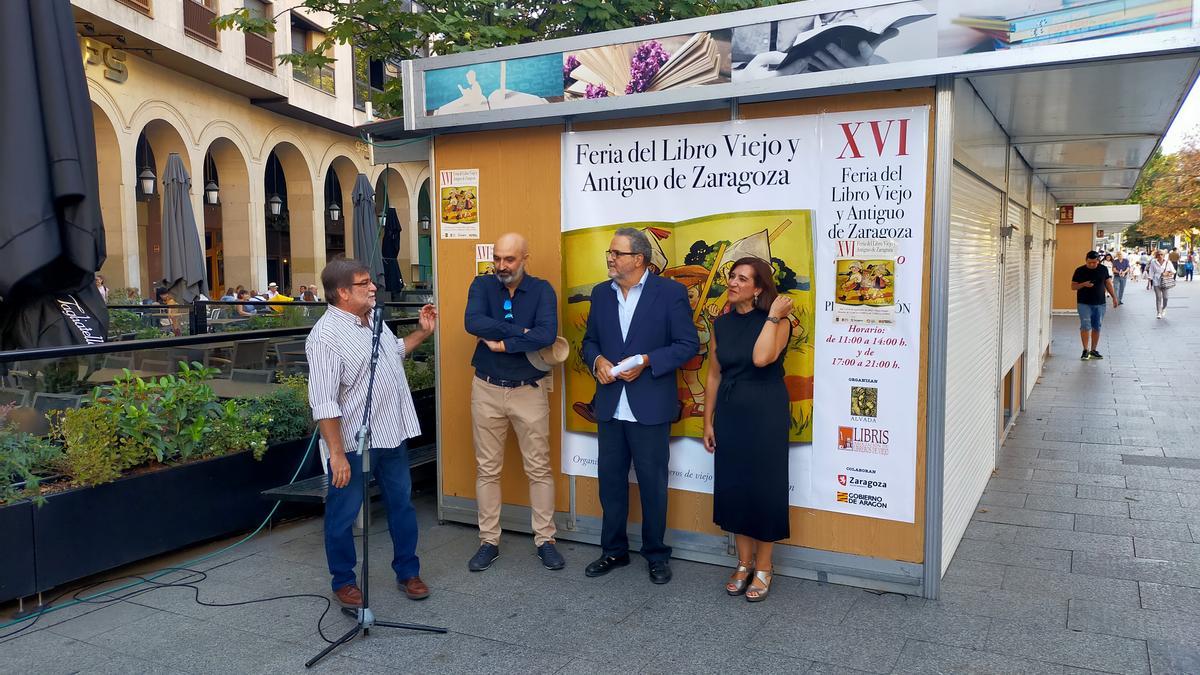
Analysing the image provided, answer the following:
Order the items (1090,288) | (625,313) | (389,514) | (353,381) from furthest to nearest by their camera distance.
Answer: (1090,288) < (625,313) < (389,514) < (353,381)

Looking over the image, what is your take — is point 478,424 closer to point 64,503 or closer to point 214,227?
point 64,503

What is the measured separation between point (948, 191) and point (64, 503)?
497cm

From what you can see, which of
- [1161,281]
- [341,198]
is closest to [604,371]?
[1161,281]

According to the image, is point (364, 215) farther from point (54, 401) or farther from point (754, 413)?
point (754, 413)

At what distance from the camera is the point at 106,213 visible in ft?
60.5

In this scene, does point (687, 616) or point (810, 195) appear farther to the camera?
point (810, 195)

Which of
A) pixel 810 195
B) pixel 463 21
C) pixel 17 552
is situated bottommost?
pixel 17 552

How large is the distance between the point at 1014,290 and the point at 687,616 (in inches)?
239

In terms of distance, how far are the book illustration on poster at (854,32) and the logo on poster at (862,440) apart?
6.38 feet

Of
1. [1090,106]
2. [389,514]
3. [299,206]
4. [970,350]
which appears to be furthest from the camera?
[299,206]

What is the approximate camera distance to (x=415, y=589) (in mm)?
4754

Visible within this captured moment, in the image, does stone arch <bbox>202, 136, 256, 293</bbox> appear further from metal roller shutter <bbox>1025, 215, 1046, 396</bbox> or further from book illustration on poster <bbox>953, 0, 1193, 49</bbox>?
book illustration on poster <bbox>953, 0, 1193, 49</bbox>

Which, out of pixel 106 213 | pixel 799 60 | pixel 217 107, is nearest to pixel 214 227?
pixel 217 107

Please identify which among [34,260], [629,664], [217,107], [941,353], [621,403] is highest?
[217,107]
